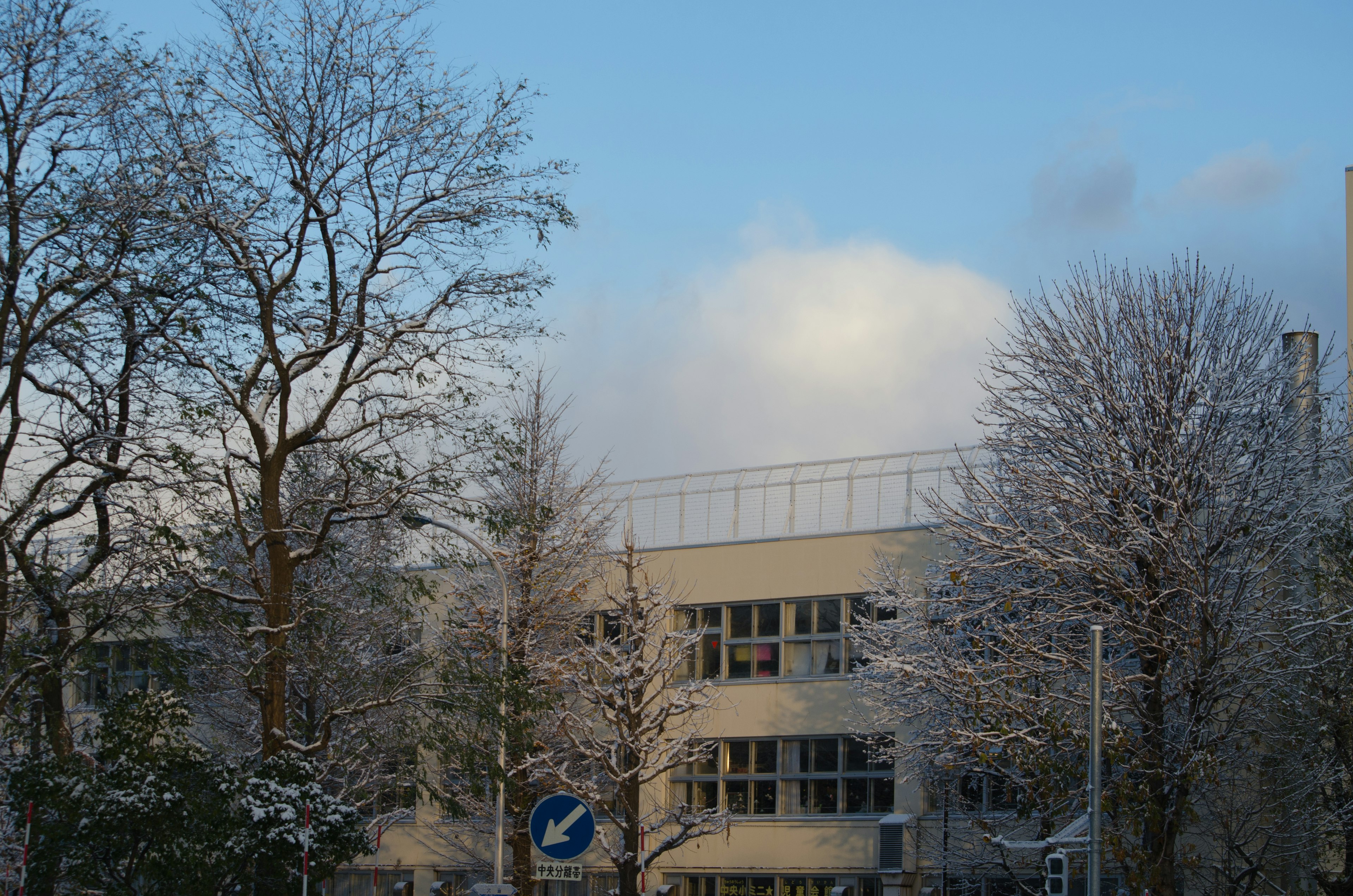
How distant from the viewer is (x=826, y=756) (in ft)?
106

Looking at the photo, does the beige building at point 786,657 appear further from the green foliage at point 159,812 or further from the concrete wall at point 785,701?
the green foliage at point 159,812

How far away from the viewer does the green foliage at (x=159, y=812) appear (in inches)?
695

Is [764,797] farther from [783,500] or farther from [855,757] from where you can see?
[783,500]

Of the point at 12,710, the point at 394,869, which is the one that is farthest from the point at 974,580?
the point at 394,869

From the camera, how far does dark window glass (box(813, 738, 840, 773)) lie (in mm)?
32125

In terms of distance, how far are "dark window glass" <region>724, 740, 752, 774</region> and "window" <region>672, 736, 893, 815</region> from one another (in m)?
0.01

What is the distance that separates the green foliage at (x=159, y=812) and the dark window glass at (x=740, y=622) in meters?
15.6

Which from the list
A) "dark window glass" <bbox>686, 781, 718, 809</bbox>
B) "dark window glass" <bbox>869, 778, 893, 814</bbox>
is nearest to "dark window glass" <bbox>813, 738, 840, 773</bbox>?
"dark window glass" <bbox>869, 778, 893, 814</bbox>

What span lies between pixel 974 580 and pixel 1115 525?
290cm

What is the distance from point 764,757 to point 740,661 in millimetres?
2229

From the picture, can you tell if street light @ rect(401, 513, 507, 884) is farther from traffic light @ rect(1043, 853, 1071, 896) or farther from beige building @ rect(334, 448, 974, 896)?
beige building @ rect(334, 448, 974, 896)

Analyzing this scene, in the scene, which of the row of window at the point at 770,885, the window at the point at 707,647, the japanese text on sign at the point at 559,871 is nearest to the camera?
the japanese text on sign at the point at 559,871

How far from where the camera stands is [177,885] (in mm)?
17797

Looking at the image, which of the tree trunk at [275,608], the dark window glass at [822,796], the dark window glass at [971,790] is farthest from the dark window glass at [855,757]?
the tree trunk at [275,608]
